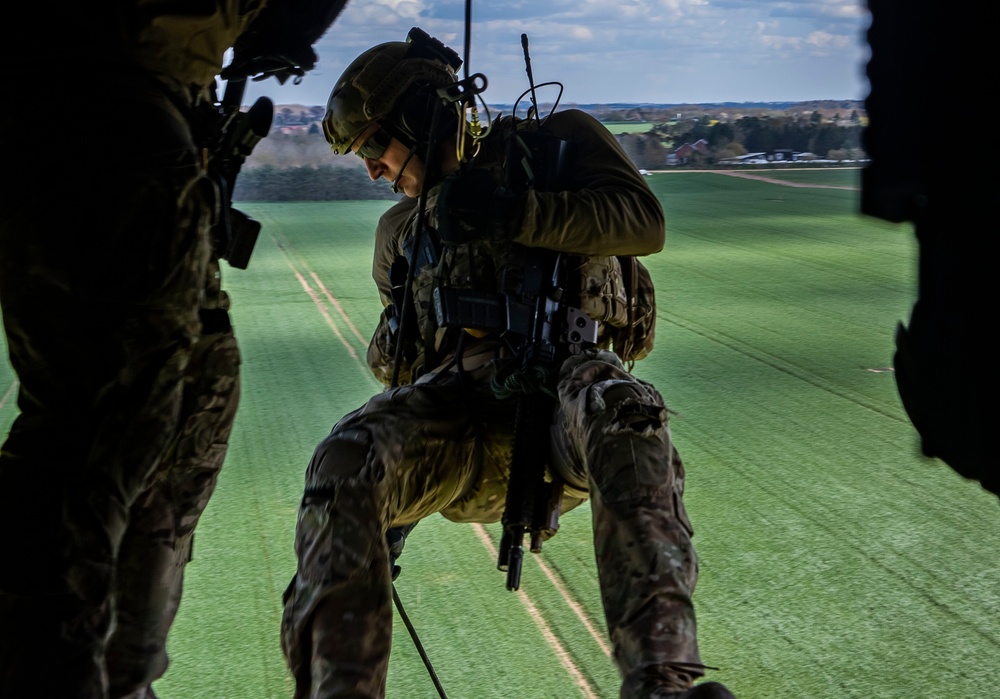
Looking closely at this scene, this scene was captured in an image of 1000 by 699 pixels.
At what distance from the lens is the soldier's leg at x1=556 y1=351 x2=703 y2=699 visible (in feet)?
5.26

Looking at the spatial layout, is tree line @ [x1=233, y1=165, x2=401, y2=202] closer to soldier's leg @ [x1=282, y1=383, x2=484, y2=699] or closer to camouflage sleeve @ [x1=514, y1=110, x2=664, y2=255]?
camouflage sleeve @ [x1=514, y1=110, x2=664, y2=255]

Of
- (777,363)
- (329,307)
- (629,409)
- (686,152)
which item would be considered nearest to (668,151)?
(686,152)

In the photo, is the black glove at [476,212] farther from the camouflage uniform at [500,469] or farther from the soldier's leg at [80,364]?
the soldier's leg at [80,364]

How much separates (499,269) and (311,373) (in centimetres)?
262

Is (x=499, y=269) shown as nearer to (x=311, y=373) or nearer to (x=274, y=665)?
(x=274, y=665)

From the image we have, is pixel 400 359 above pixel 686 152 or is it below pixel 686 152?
above

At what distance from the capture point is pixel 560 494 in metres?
2.04

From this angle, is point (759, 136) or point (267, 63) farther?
point (759, 136)

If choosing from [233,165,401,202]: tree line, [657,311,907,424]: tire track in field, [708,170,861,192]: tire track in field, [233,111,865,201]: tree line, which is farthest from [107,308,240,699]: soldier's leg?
[708,170,861,192]: tire track in field

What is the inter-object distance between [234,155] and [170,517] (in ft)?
1.80

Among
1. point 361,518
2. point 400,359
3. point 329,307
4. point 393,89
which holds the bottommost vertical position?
point 329,307

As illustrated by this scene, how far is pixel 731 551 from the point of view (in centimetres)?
278

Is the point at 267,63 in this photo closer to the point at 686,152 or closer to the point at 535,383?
the point at 535,383

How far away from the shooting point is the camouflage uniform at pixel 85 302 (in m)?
1.19
